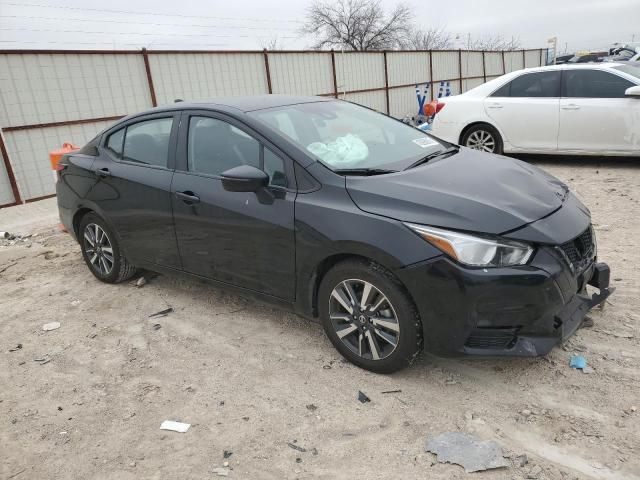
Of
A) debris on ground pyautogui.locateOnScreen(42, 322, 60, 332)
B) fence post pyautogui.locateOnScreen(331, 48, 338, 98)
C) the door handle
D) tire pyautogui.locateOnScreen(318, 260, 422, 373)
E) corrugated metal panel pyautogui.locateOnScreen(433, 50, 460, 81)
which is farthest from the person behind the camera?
corrugated metal panel pyautogui.locateOnScreen(433, 50, 460, 81)

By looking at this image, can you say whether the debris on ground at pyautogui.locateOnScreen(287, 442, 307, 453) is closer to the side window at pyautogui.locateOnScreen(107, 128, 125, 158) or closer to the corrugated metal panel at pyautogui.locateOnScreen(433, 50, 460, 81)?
the side window at pyautogui.locateOnScreen(107, 128, 125, 158)

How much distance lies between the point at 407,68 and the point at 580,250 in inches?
626

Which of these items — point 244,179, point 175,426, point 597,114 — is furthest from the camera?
point 597,114

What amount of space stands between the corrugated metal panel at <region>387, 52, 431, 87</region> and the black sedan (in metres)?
13.5

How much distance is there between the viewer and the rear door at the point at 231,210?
3.27m

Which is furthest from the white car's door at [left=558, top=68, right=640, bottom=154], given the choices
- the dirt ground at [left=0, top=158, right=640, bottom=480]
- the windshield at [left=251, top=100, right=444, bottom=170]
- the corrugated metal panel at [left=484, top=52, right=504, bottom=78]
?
the corrugated metal panel at [left=484, top=52, right=504, bottom=78]

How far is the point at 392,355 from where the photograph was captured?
296 centimetres

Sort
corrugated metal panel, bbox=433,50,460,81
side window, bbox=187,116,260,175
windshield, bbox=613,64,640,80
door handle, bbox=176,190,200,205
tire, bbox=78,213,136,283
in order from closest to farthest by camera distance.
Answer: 1. side window, bbox=187,116,260,175
2. door handle, bbox=176,190,200,205
3. tire, bbox=78,213,136,283
4. windshield, bbox=613,64,640,80
5. corrugated metal panel, bbox=433,50,460,81

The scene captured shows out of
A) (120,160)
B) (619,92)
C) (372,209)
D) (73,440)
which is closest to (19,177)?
(120,160)

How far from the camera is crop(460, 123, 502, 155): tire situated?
826 centimetres

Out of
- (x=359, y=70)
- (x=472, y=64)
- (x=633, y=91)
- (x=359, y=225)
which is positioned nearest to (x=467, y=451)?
(x=359, y=225)

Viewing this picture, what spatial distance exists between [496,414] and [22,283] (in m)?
4.54

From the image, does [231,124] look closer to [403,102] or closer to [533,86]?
[533,86]

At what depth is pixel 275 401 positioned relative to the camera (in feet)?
9.73
